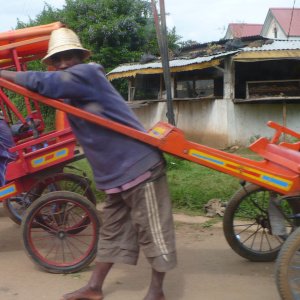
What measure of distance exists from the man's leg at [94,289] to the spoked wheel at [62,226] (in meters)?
0.47

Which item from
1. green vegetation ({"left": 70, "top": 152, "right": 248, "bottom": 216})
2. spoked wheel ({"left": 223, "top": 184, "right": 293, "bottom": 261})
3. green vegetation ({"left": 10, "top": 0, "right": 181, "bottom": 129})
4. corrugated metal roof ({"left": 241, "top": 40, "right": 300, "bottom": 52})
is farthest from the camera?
green vegetation ({"left": 10, "top": 0, "right": 181, "bottom": 129})

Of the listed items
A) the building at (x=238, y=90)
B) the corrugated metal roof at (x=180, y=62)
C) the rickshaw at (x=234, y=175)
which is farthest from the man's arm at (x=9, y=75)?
the corrugated metal roof at (x=180, y=62)

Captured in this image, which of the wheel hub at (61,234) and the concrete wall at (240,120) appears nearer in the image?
the wheel hub at (61,234)

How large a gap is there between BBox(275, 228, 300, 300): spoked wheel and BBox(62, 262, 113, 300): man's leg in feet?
3.59

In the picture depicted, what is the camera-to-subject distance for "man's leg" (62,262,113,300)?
320cm

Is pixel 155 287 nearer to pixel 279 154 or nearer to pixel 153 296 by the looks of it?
pixel 153 296

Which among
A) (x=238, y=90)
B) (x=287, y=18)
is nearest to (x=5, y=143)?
(x=238, y=90)

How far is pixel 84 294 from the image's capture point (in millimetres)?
3199

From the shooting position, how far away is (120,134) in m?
3.00

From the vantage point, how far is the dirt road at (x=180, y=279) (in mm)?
3367

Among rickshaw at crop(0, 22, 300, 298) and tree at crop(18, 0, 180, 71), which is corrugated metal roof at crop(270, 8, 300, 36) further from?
rickshaw at crop(0, 22, 300, 298)

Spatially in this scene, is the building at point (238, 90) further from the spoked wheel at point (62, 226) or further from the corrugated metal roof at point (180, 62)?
the spoked wheel at point (62, 226)

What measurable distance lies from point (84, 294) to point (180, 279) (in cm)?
79

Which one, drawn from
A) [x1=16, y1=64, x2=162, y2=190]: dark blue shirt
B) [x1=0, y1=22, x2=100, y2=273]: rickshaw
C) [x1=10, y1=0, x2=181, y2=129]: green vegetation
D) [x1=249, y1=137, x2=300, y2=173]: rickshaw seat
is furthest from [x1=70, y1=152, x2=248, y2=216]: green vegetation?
[x1=10, y1=0, x2=181, y2=129]: green vegetation
